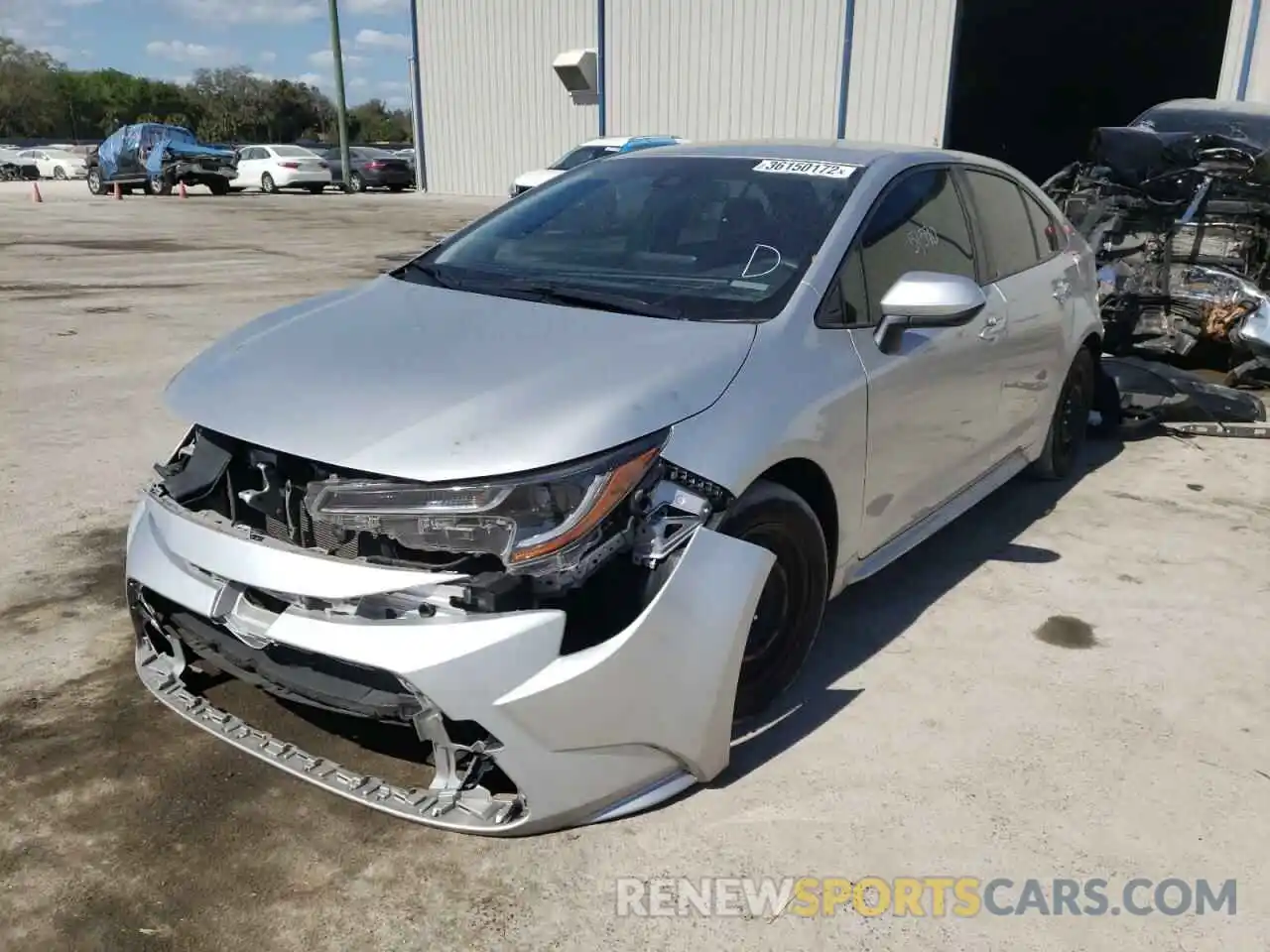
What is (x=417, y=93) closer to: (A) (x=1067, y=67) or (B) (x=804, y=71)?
(B) (x=804, y=71)

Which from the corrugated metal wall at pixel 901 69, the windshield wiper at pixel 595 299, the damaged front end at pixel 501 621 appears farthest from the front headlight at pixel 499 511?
the corrugated metal wall at pixel 901 69

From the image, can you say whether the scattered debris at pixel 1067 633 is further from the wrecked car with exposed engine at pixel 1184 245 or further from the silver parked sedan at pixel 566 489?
the wrecked car with exposed engine at pixel 1184 245

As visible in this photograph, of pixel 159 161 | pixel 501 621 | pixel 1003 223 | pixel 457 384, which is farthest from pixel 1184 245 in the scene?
pixel 159 161

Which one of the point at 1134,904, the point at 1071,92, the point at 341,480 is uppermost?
the point at 1071,92

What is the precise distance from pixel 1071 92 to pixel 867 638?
30433 millimetres

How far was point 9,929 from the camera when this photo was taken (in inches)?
89.7

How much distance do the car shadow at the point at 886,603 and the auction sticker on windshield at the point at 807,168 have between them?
1501mm

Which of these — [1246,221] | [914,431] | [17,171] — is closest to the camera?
[914,431]

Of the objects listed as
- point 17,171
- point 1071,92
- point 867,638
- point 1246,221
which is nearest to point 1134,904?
point 867,638

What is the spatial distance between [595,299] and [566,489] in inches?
37.0

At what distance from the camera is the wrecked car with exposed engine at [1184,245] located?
756cm

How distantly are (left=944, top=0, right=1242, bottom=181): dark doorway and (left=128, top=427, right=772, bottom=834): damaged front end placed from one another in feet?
78.7

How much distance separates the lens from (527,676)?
7.51 ft

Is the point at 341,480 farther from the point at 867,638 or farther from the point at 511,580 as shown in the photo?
the point at 867,638
